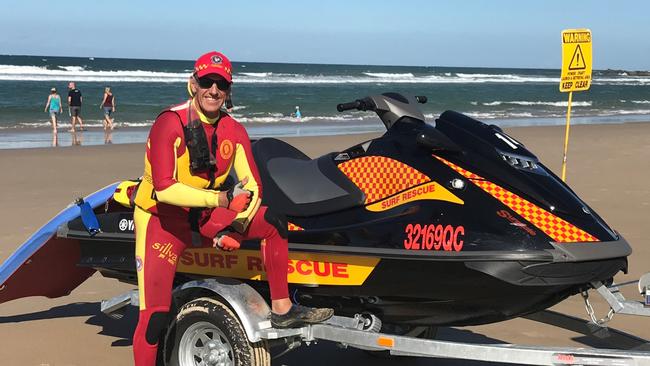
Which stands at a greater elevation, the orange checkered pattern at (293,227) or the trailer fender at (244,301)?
the orange checkered pattern at (293,227)

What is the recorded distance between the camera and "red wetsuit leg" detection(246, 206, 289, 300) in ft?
14.2

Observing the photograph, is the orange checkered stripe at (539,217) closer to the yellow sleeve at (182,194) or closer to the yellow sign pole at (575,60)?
the yellow sleeve at (182,194)

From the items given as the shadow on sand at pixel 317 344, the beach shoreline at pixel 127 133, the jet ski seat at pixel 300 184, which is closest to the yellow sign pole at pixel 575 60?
the shadow on sand at pixel 317 344

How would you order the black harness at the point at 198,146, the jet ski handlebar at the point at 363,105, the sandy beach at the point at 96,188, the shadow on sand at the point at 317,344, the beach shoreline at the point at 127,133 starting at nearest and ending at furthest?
1. the black harness at the point at 198,146
2. the jet ski handlebar at the point at 363,105
3. the shadow on sand at the point at 317,344
4. the sandy beach at the point at 96,188
5. the beach shoreline at the point at 127,133

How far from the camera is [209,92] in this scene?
4.17m

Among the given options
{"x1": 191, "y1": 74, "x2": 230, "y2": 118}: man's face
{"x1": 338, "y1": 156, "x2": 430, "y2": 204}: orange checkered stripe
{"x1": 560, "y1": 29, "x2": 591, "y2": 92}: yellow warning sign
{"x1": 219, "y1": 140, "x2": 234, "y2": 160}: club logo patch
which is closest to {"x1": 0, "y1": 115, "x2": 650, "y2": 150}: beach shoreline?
{"x1": 560, "y1": 29, "x2": 591, "y2": 92}: yellow warning sign

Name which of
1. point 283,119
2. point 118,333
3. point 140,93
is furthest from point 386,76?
point 118,333

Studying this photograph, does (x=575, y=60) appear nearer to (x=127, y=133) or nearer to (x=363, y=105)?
(x=363, y=105)

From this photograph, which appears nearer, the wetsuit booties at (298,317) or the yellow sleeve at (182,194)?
the yellow sleeve at (182,194)

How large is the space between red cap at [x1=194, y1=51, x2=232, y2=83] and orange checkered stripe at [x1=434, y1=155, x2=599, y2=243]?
51.9 inches

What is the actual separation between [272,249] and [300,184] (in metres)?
0.76

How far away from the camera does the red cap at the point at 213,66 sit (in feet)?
13.6

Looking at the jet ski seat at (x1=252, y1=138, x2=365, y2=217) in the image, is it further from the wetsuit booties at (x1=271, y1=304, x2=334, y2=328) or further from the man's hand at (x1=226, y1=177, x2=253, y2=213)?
the man's hand at (x1=226, y1=177, x2=253, y2=213)

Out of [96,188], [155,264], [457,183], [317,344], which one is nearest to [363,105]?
[457,183]
